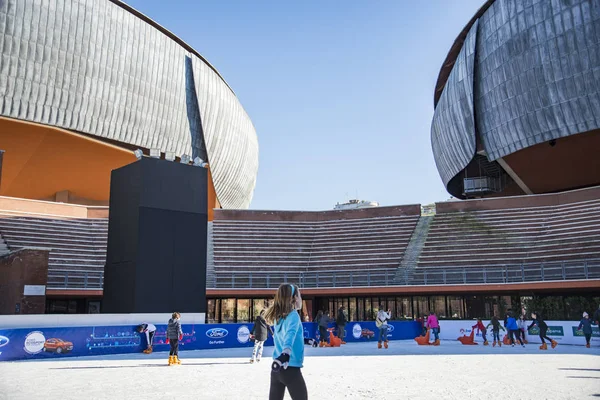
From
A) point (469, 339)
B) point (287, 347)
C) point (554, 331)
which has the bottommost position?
point (469, 339)

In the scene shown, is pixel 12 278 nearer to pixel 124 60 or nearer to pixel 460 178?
pixel 124 60

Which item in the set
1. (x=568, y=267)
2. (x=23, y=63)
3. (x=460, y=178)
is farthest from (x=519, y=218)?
(x=23, y=63)

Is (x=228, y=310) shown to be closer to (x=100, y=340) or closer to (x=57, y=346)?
(x=100, y=340)

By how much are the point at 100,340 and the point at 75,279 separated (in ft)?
45.3

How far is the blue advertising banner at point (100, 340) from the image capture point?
60.2 feet

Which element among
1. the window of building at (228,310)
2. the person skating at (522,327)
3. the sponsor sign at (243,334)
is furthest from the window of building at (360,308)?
the sponsor sign at (243,334)

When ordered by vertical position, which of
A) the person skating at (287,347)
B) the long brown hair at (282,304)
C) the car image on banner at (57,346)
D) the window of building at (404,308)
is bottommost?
the car image on banner at (57,346)

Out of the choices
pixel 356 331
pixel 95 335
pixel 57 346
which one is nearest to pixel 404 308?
pixel 356 331

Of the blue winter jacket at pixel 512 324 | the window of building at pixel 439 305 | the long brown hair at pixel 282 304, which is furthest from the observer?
the window of building at pixel 439 305

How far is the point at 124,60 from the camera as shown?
4753cm

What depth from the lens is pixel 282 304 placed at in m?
6.03

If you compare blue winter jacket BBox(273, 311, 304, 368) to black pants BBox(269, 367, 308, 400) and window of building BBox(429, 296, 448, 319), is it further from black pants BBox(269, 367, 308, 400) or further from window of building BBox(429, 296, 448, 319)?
window of building BBox(429, 296, 448, 319)

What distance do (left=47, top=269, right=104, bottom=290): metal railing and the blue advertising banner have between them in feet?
38.6

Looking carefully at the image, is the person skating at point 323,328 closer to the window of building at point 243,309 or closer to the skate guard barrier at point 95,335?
the skate guard barrier at point 95,335
